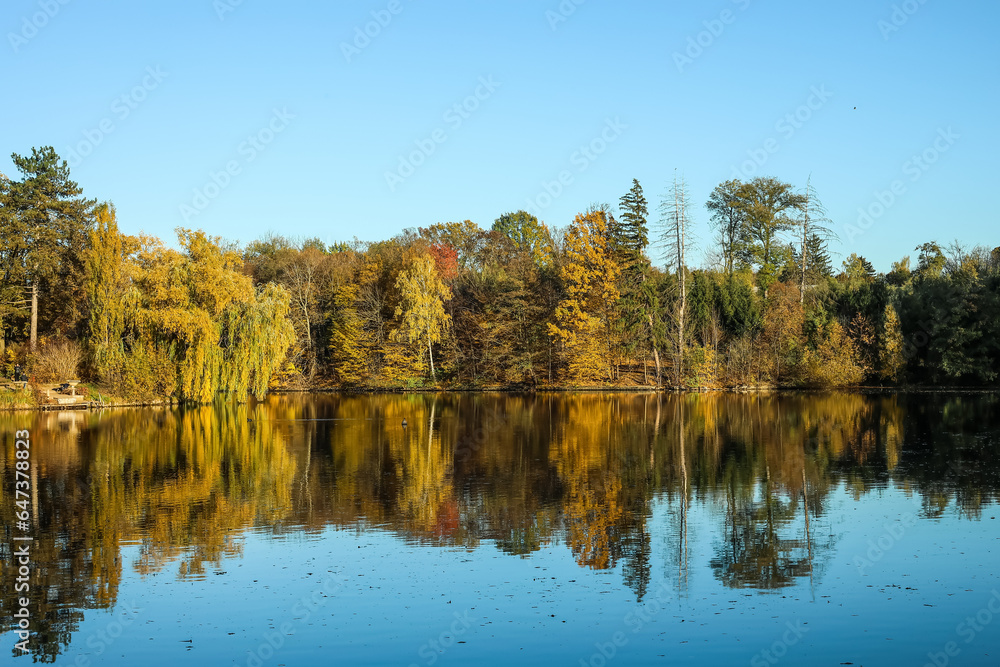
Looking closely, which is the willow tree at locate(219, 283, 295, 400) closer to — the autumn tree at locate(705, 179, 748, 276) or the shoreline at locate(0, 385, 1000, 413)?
the shoreline at locate(0, 385, 1000, 413)

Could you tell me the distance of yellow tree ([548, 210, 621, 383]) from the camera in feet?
181

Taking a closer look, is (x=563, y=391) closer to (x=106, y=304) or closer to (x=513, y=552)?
(x=106, y=304)

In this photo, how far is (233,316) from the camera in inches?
1713

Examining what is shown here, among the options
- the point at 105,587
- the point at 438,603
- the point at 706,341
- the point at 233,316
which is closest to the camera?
the point at 438,603

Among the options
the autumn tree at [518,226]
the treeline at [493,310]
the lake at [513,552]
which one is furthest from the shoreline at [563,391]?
the autumn tree at [518,226]

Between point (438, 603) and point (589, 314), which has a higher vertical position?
point (589, 314)

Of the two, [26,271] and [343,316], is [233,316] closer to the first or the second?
[26,271]

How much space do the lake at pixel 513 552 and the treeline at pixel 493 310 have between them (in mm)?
17777

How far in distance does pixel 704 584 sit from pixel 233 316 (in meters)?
36.9

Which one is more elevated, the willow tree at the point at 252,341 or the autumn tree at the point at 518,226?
the autumn tree at the point at 518,226

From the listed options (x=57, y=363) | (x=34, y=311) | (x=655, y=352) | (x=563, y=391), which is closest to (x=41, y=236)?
(x=34, y=311)

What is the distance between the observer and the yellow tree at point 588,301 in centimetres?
5512

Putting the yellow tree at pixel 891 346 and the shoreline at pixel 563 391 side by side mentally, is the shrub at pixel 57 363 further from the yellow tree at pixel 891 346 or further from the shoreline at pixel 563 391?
the yellow tree at pixel 891 346

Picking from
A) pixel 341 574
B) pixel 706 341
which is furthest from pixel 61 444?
pixel 706 341
